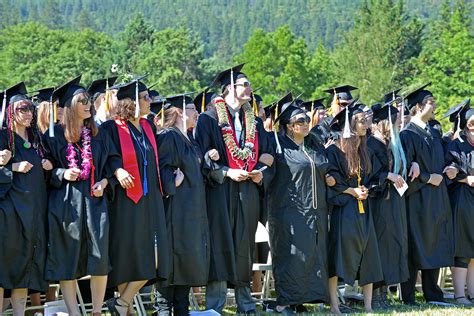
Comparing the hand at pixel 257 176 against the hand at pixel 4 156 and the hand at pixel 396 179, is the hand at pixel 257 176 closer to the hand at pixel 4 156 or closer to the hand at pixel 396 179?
the hand at pixel 396 179

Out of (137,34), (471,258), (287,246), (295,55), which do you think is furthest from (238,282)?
(137,34)

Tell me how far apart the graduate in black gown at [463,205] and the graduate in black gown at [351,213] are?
151 centimetres

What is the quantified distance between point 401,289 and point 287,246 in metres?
1.98

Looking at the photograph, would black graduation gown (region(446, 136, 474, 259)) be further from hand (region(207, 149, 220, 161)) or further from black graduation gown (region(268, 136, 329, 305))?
hand (region(207, 149, 220, 161))

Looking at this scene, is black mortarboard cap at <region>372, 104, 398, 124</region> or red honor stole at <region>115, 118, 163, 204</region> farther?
black mortarboard cap at <region>372, 104, 398, 124</region>

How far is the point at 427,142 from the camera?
1140 centimetres

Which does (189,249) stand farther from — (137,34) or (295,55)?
(137,34)

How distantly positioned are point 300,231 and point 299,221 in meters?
0.11

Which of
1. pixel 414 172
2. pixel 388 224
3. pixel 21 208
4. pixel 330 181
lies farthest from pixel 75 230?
pixel 414 172

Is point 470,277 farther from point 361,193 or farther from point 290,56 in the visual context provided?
point 290,56

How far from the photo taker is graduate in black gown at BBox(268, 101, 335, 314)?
10242 mm

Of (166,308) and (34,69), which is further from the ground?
(34,69)

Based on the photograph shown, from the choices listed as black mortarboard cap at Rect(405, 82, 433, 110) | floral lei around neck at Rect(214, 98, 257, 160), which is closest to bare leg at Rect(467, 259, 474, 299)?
black mortarboard cap at Rect(405, 82, 433, 110)

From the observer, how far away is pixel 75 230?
8.59 meters
